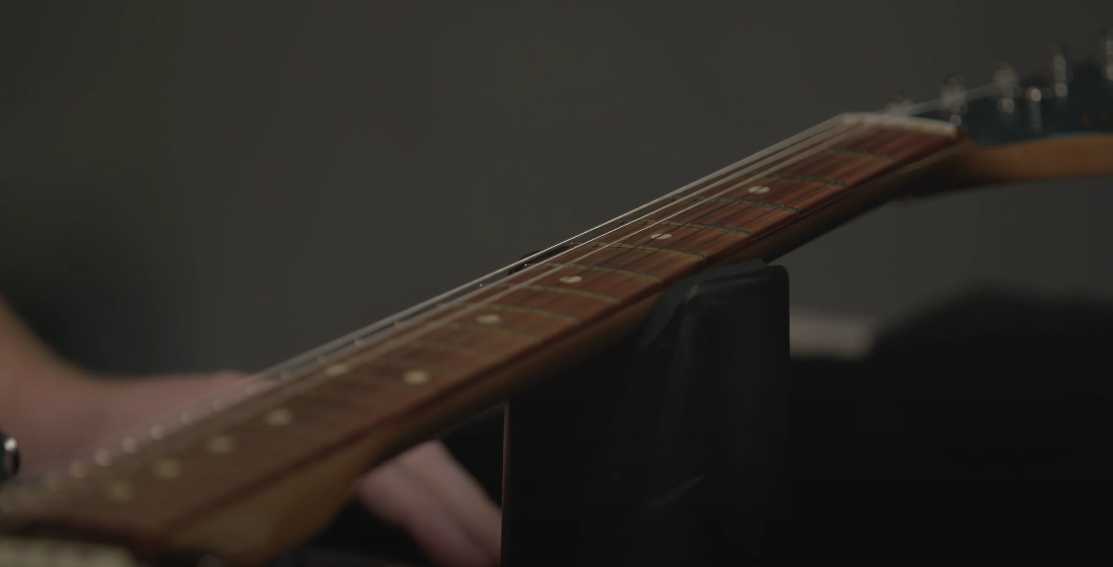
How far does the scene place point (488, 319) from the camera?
302mm

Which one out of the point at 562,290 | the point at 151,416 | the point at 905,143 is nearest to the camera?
the point at 562,290

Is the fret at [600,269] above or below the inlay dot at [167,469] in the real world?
below

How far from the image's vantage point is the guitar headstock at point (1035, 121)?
1.46 feet

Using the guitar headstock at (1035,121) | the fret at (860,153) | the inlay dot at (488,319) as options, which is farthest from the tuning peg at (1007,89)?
the inlay dot at (488,319)

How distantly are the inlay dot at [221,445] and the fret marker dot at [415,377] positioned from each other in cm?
5

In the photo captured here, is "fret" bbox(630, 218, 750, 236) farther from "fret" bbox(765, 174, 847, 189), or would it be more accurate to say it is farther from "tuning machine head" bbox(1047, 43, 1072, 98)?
"tuning machine head" bbox(1047, 43, 1072, 98)

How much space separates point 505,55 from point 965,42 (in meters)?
0.35

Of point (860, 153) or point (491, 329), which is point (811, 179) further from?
point (491, 329)

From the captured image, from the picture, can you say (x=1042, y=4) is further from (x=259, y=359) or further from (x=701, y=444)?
(x=259, y=359)

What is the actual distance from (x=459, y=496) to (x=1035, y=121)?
1.25 feet

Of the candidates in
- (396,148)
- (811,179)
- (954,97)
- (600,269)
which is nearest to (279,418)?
(600,269)

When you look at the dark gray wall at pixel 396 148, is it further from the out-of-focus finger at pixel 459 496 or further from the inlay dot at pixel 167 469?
the inlay dot at pixel 167 469

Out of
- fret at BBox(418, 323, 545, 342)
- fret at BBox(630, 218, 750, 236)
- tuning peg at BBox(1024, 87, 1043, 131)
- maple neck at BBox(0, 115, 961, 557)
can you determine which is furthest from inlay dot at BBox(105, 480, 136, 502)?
tuning peg at BBox(1024, 87, 1043, 131)

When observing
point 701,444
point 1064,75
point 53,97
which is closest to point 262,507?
point 701,444
